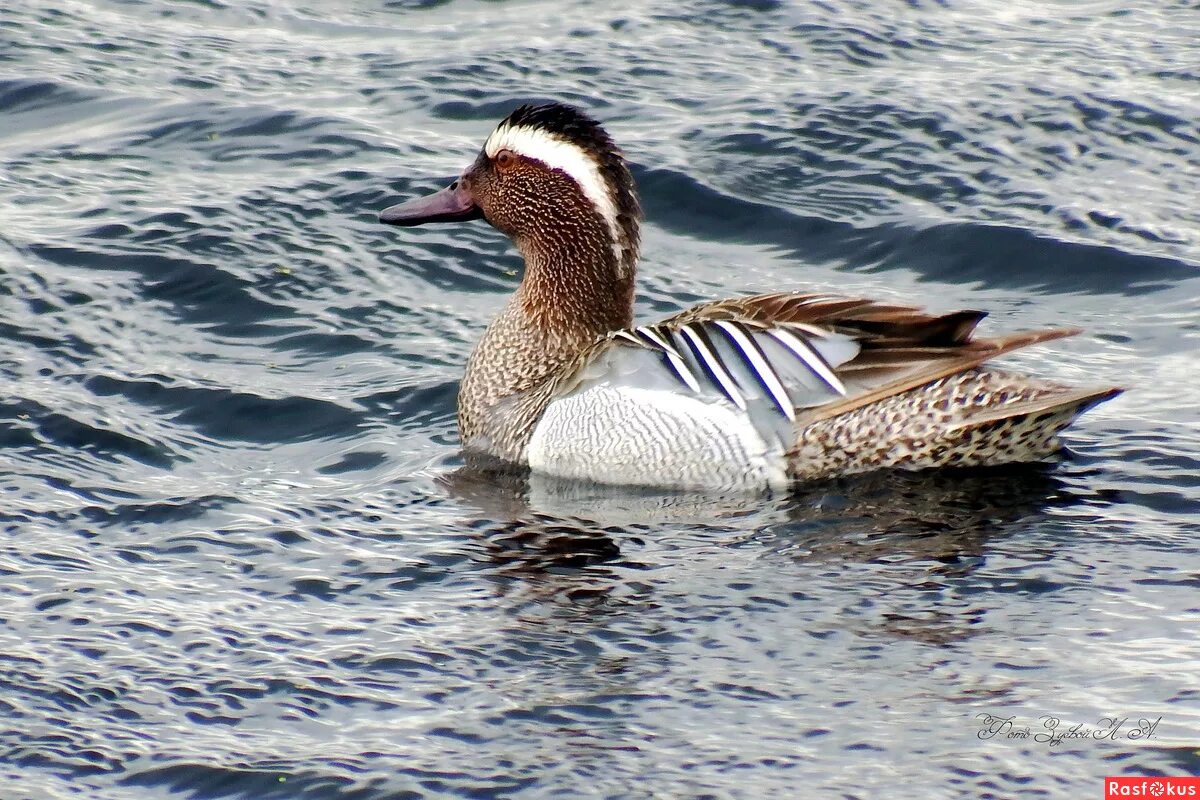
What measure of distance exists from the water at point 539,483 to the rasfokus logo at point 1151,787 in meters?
0.05

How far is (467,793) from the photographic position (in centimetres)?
540

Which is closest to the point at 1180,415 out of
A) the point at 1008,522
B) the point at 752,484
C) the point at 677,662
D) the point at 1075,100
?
the point at 1008,522

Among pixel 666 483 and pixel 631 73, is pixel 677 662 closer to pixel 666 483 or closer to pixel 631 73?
pixel 666 483

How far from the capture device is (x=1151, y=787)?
5.25 m

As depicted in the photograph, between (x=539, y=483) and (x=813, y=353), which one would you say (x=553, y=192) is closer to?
(x=539, y=483)

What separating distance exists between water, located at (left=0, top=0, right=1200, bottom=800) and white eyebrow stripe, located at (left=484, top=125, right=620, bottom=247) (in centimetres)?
130

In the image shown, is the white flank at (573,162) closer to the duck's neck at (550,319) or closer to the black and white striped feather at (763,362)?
the duck's neck at (550,319)

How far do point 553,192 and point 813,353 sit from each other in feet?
5.74

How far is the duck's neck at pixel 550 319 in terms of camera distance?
29.3ft

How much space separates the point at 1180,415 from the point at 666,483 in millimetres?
2458

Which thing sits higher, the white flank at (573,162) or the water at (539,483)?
the white flank at (573,162)

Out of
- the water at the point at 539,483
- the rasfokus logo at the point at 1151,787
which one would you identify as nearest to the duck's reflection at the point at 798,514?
the water at the point at 539,483

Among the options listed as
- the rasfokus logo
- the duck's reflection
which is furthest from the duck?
the rasfokus logo

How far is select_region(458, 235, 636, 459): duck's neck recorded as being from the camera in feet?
29.3
